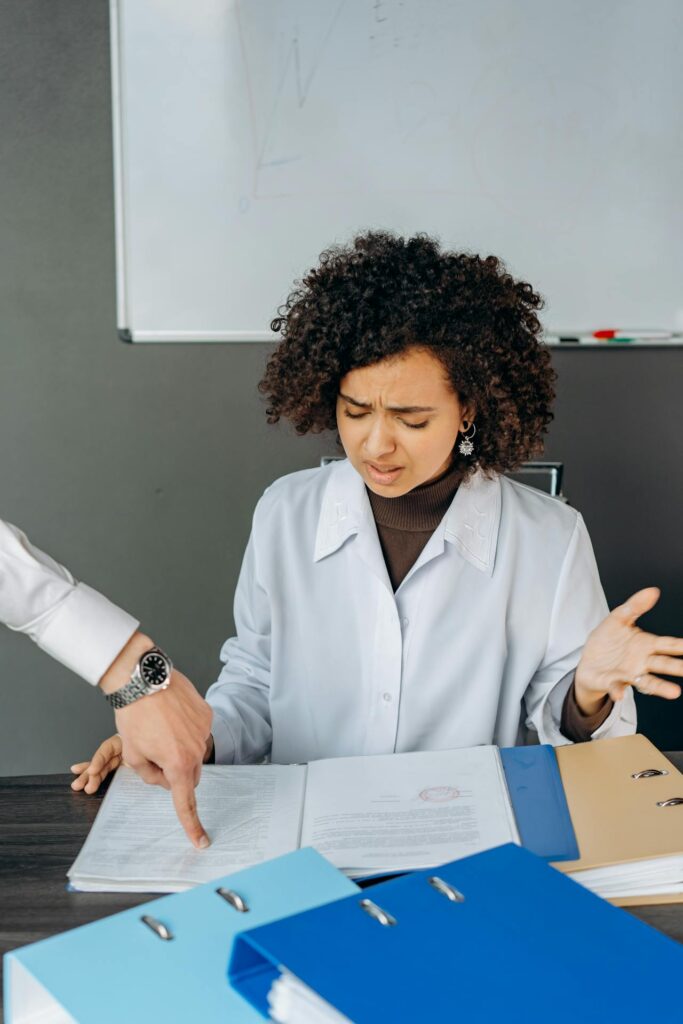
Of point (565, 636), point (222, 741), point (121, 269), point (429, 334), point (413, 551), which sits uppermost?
point (121, 269)

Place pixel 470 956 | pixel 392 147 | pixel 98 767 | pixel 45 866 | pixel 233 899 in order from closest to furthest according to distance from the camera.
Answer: pixel 470 956 → pixel 233 899 → pixel 45 866 → pixel 98 767 → pixel 392 147

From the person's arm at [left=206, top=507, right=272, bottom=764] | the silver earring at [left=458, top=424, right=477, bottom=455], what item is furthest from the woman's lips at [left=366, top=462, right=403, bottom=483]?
the person's arm at [left=206, top=507, right=272, bottom=764]

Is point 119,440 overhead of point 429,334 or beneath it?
beneath

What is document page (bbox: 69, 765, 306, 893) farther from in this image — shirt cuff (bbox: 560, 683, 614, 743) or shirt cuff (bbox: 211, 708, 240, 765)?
shirt cuff (bbox: 560, 683, 614, 743)

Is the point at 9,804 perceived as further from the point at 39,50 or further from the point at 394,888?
the point at 39,50

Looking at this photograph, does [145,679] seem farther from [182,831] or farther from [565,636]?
[565,636]

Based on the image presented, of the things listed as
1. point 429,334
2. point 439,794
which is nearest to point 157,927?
point 439,794

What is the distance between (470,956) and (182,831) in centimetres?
41

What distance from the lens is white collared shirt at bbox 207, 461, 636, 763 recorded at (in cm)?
154

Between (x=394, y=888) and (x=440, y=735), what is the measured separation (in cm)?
73

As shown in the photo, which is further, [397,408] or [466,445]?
Answer: [466,445]

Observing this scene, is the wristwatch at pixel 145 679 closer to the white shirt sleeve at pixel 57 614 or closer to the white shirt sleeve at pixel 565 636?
the white shirt sleeve at pixel 57 614

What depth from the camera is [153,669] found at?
1.08 metres

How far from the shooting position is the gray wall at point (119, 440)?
267 cm
